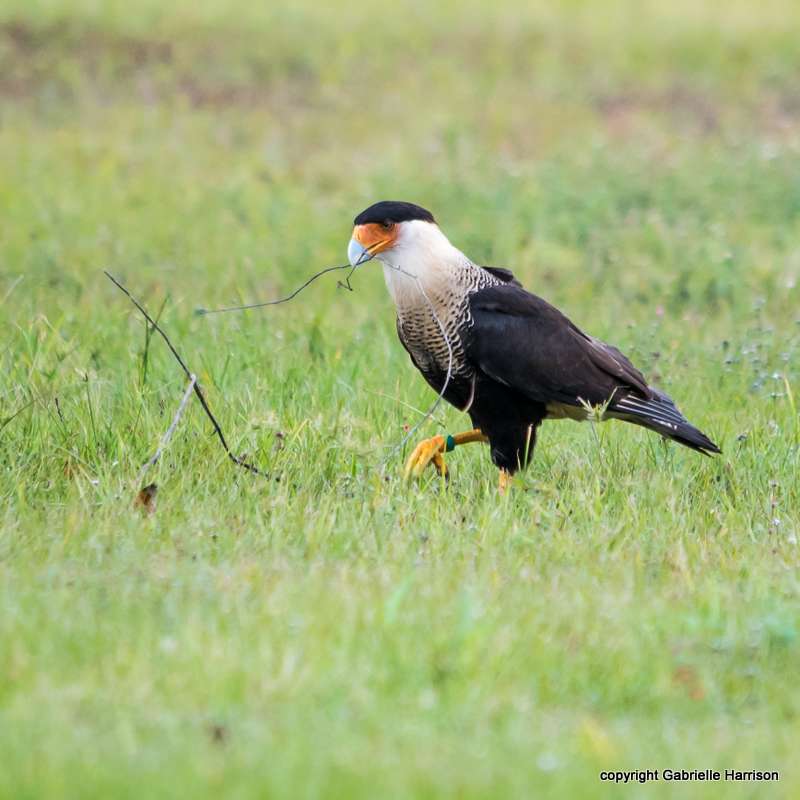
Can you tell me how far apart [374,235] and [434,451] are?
0.80m

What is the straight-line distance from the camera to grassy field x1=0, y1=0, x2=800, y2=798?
2.98 meters

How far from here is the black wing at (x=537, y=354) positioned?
5.20 metres

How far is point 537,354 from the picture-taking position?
17.1 ft

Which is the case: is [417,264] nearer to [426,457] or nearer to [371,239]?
[371,239]

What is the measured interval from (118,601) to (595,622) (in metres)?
1.21

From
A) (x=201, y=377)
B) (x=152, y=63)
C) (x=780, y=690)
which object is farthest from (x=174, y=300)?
(x=152, y=63)

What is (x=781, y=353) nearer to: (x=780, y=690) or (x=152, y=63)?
(x=780, y=690)

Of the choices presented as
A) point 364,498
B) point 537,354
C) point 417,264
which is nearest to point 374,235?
point 417,264

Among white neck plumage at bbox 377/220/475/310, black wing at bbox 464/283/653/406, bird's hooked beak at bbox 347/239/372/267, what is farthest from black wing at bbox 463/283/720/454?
bird's hooked beak at bbox 347/239/372/267

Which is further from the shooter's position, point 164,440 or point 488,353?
point 488,353

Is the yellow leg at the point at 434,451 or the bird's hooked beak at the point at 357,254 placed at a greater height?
the bird's hooked beak at the point at 357,254

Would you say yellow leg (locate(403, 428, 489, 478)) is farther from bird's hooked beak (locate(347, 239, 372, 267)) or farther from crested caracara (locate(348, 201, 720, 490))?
bird's hooked beak (locate(347, 239, 372, 267))

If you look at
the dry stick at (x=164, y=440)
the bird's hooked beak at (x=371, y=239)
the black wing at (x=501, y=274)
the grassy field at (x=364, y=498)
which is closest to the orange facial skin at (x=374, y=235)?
the bird's hooked beak at (x=371, y=239)

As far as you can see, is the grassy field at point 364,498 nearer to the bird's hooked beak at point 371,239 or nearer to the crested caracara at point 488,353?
the crested caracara at point 488,353
